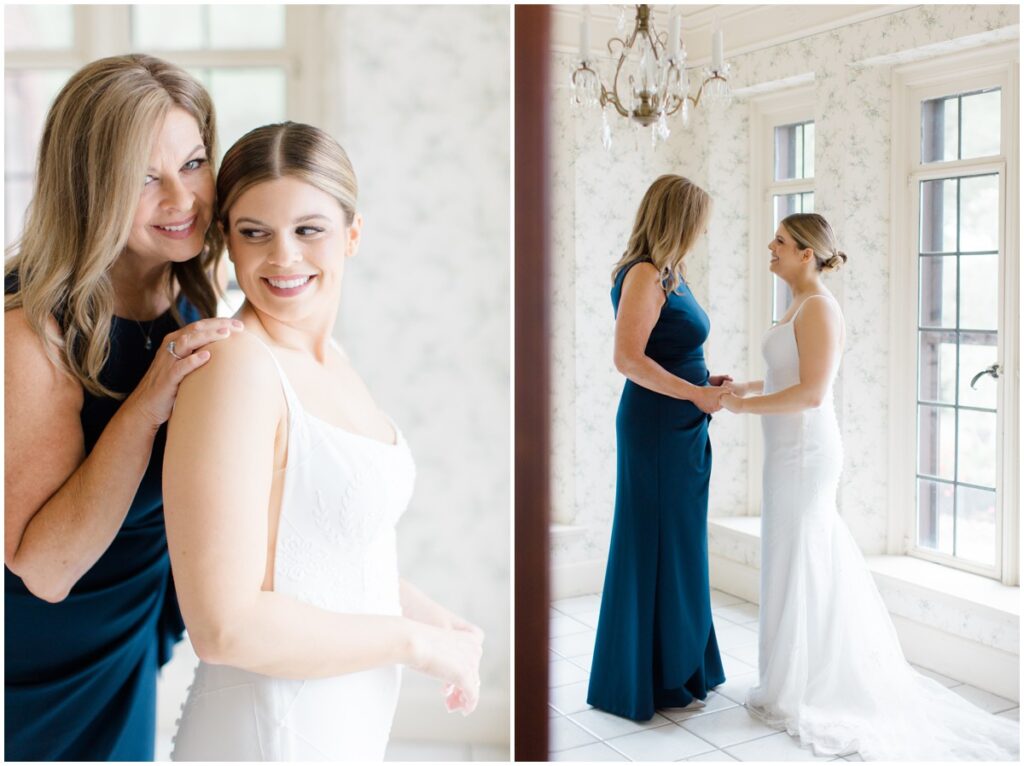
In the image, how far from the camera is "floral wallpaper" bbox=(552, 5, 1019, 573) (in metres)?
1.21

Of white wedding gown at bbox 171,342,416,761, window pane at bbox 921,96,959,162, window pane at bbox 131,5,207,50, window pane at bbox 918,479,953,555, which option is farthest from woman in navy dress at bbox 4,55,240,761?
window pane at bbox 918,479,953,555

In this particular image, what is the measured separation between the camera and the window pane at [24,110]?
4.58 feet

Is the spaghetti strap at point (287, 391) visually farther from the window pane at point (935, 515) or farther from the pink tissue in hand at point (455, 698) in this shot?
the window pane at point (935, 515)

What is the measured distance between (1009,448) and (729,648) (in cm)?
54

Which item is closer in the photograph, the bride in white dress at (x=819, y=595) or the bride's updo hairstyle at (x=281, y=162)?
the bride's updo hairstyle at (x=281, y=162)

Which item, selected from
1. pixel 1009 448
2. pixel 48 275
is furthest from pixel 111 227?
pixel 1009 448

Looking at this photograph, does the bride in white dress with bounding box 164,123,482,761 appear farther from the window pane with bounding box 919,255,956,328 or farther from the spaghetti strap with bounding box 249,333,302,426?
the window pane with bounding box 919,255,956,328

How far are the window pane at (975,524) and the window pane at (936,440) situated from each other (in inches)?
1.7

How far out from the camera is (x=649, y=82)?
1.21 m

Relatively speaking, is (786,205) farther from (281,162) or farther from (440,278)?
(281,162)

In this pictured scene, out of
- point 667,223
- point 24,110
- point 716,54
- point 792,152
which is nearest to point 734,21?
point 716,54

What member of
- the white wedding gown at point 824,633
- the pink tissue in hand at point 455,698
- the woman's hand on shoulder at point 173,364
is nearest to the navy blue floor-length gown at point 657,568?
the white wedding gown at point 824,633

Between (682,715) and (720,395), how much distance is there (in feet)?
1.74

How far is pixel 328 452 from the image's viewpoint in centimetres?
71
